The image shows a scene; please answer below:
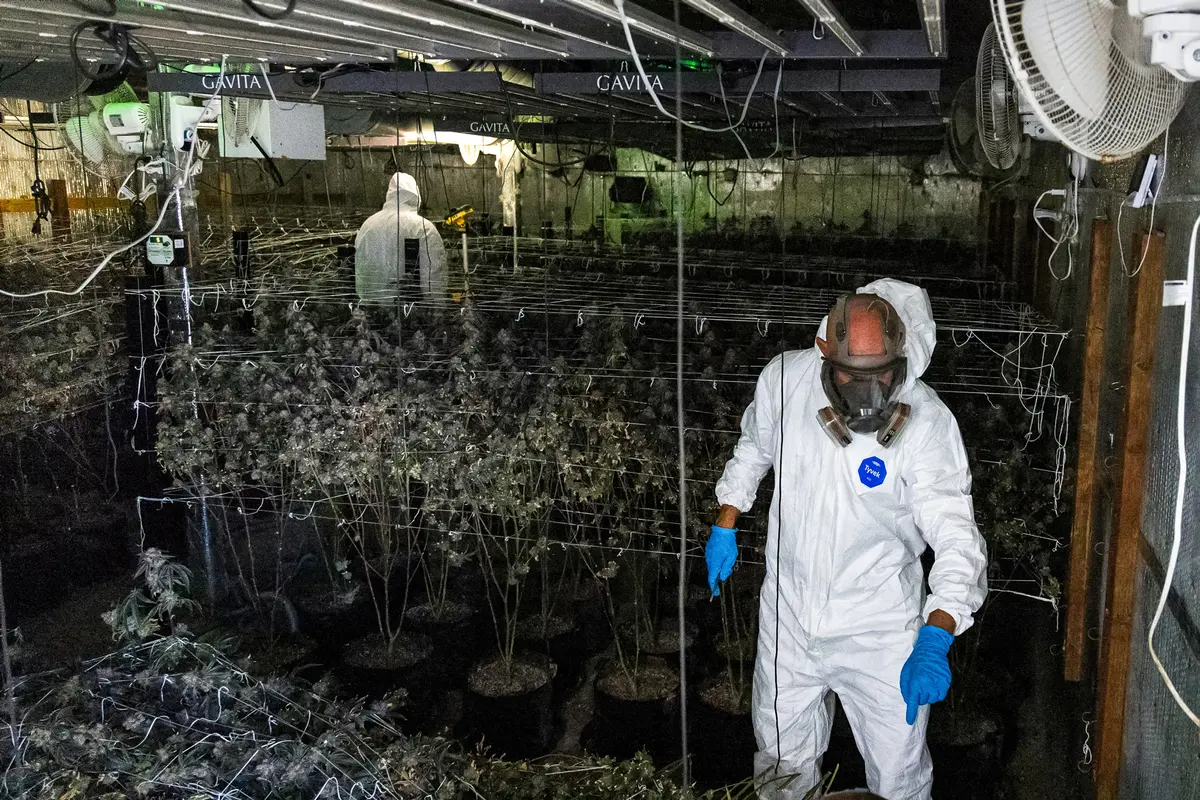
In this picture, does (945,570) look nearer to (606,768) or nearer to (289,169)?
(606,768)

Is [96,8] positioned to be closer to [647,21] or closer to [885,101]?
[647,21]

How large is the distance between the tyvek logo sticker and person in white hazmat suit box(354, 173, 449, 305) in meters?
3.49

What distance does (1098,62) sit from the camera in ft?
5.90

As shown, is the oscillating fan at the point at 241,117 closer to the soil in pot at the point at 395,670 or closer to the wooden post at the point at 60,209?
the wooden post at the point at 60,209

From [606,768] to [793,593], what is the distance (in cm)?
75

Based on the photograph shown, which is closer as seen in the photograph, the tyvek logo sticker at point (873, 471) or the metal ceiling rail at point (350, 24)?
the metal ceiling rail at point (350, 24)

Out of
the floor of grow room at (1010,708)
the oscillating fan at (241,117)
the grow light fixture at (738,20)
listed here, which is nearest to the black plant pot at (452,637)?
the floor of grow room at (1010,708)

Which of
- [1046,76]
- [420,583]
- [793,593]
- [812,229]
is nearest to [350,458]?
[420,583]

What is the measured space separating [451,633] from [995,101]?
10.4 ft

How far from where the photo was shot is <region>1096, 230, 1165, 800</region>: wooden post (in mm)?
2879

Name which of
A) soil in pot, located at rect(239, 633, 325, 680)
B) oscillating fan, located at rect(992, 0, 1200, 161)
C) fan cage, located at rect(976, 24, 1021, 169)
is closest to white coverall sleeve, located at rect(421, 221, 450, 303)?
soil in pot, located at rect(239, 633, 325, 680)

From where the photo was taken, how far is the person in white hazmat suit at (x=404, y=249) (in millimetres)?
6156

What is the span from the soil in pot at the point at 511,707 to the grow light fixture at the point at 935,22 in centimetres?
283

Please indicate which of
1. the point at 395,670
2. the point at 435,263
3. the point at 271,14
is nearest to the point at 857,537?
the point at 271,14
